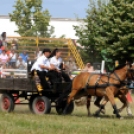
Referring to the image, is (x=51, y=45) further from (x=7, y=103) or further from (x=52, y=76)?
(x=52, y=76)

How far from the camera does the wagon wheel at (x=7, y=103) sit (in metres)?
17.2

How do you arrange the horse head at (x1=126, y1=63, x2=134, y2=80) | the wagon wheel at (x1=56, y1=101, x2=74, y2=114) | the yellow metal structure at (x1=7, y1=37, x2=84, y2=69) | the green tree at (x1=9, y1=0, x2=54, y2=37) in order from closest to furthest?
the horse head at (x1=126, y1=63, x2=134, y2=80) < the wagon wheel at (x1=56, y1=101, x2=74, y2=114) < the yellow metal structure at (x1=7, y1=37, x2=84, y2=69) < the green tree at (x1=9, y1=0, x2=54, y2=37)

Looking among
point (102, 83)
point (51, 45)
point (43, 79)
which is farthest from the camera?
point (51, 45)

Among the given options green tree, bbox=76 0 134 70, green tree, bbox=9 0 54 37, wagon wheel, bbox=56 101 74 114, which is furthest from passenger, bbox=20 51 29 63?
green tree, bbox=9 0 54 37

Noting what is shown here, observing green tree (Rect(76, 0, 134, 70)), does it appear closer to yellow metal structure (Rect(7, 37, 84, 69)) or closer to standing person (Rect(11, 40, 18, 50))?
yellow metal structure (Rect(7, 37, 84, 69))

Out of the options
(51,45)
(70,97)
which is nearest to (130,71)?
(70,97)

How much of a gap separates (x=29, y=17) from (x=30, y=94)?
28.8 metres

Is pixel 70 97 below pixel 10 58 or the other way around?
below

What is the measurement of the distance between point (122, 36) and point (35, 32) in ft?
47.5

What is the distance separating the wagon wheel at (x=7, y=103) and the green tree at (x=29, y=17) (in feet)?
87.1

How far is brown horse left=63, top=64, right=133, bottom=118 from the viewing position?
15.5 m

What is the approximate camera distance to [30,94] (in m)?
17.4

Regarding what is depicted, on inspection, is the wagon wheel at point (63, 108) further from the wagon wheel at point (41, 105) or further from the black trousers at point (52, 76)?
the black trousers at point (52, 76)

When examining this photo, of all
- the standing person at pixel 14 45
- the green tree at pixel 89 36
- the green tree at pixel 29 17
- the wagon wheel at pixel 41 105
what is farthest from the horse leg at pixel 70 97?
the green tree at pixel 29 17
